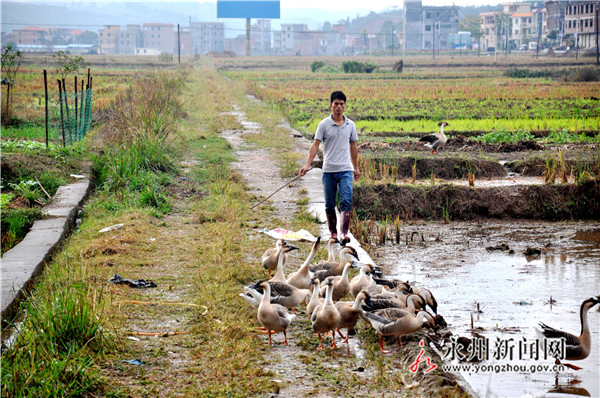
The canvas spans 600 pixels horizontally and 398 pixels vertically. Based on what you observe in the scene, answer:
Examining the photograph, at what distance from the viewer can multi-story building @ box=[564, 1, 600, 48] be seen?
273 feet

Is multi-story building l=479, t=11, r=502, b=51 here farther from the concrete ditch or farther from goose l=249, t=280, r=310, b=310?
goose l=249, t=280, r=310, b=310

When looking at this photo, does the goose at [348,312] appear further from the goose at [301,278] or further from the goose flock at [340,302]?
the goose at [301,278]

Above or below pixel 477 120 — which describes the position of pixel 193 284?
below

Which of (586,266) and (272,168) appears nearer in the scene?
(586,266)

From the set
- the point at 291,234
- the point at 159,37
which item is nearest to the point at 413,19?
the point at 159,37

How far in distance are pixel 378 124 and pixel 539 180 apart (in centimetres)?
930

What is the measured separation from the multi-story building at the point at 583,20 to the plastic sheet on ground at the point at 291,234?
81.4 meters

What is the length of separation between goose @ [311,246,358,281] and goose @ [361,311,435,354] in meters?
1.23

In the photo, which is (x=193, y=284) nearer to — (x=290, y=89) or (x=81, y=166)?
(x=81, y=166)

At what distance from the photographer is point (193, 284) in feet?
23.6

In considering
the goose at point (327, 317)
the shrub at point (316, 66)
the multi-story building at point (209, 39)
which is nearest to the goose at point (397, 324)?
the goose at point (327, 317)

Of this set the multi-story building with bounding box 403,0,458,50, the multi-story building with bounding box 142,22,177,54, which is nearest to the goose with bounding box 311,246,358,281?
the multi-story building with bounding box 403,0,458,50

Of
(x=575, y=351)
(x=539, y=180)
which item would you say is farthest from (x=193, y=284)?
(x=539, y=180)

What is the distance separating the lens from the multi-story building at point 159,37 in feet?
632
